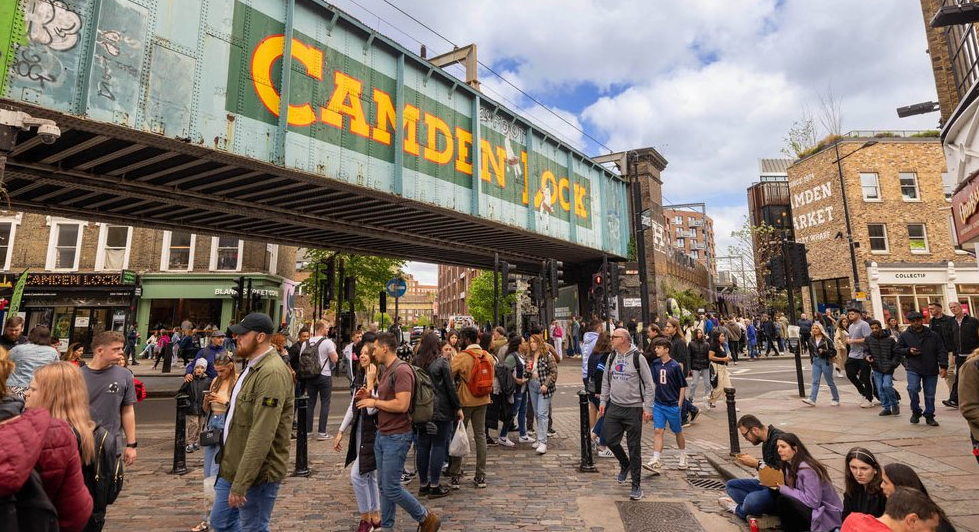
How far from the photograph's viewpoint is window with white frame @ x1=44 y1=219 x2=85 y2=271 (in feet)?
86.7

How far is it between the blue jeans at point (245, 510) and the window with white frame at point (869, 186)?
115 ft

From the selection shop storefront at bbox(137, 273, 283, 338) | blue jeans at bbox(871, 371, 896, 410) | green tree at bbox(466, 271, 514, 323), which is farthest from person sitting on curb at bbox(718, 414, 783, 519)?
green tree at bbox(466, 271, 514, 323)

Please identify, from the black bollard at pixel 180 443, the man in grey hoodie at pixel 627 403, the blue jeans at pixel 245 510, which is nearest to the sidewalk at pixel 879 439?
the man in grey hoodie at pixel 627 403

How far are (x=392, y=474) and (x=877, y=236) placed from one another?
33869 millimetres

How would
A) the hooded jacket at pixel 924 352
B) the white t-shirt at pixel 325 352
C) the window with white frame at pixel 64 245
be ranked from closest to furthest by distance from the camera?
the hooded jacket at pixel 924 352 < the white t-shirt at pixel 325 352 < the window with white frame at pixel 64 245

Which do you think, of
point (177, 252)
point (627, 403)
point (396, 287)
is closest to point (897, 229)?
point (396, 287)

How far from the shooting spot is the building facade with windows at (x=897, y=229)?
27562 millimetres

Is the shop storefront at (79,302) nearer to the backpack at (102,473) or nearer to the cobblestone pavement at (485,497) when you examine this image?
the cobblestone pavement at (485,497)

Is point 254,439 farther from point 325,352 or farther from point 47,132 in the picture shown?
point 47,132

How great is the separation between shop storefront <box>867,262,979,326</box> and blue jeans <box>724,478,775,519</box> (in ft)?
97.2

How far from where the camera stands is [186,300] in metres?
27.4

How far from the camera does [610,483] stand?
6.12 metres

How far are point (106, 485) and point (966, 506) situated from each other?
735cm

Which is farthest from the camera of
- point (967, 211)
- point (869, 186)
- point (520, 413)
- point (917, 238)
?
point (869, 186)
